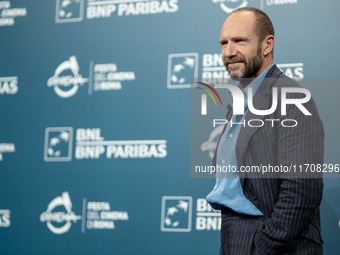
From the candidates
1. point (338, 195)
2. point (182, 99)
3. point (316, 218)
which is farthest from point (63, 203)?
point (316, 218)

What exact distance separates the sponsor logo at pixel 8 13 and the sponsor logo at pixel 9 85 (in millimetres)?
413

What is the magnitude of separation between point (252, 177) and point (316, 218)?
0.90 ft

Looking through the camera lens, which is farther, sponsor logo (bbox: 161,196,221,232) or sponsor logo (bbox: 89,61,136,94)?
sponsor logo (bbox: 89,61,136,94)

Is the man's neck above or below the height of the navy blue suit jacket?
above

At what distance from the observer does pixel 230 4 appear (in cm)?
320

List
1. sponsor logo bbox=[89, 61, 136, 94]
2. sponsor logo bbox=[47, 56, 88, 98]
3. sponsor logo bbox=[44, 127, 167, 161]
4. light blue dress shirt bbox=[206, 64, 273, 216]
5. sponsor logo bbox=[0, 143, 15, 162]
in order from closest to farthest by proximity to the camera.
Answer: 1. light blue dress shirt bbox=[206, 64, 273, 216]
2. sponsor logo bbox=[44, 127, 167, 161]
3. sponsor logo bbox=[89, 61, 136, 94]
4. sponsor logo bbox=[47, 56, 88, 98]
5. sponsor logo bbox=[0, 143, 15, 162]

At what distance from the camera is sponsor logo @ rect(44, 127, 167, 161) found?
3.28 meters

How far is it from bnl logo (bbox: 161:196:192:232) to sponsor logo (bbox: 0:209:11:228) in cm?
113

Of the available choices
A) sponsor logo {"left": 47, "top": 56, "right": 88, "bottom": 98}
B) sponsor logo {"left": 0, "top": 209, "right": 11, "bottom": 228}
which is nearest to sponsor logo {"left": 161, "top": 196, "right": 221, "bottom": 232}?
sponsor logo {"left": 47, "top": 56, "right": 88, "bottom": 98}

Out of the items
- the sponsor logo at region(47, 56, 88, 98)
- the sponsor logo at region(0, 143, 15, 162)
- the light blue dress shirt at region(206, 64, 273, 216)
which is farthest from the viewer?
the sponsor logo at region(0, 143, 15, 162)

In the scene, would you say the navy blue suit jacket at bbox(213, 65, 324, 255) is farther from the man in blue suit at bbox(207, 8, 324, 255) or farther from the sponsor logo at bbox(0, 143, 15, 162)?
the sponsor logo at bbox(0, 143, 15, 162)

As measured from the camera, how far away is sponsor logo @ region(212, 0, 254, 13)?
10.4 feet

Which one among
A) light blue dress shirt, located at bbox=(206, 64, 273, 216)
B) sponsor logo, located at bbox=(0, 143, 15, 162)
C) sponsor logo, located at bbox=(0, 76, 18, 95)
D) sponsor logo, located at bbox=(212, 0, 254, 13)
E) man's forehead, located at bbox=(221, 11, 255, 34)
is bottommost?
light blue dress shirt, located at bbox=(206, 64, 273, 216)

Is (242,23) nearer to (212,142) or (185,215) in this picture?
(212,142)
